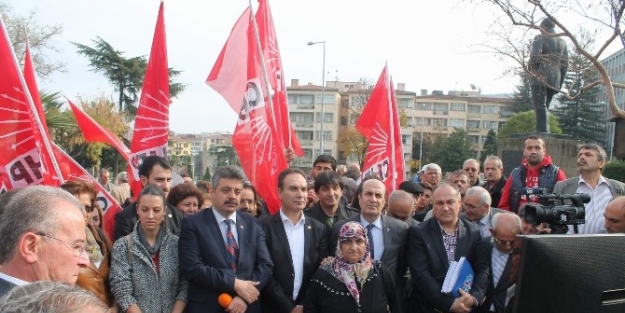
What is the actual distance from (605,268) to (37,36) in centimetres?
2734

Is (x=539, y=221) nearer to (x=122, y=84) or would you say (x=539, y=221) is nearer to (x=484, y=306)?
(x=484, y=306)

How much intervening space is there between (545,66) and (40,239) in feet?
38.2

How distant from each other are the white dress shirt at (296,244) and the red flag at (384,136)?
300 cm

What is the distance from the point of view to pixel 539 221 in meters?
2.58

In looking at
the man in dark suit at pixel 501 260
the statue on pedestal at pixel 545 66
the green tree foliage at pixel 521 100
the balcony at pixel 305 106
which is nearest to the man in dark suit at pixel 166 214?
the man in dark suit at pixel 501 260

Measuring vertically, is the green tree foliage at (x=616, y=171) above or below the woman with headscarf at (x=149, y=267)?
below

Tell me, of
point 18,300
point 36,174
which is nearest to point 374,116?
point 36,174

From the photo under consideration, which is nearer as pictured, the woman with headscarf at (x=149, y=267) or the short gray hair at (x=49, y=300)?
the short gray hair at (x=49, y=300)

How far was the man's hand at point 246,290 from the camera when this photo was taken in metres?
4.27

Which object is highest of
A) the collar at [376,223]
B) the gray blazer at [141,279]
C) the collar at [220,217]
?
the collar at [220,217]

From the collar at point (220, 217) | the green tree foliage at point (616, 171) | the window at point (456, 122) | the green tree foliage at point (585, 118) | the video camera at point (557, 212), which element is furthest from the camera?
the window at point (456, 122)

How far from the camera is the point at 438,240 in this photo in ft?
15.5

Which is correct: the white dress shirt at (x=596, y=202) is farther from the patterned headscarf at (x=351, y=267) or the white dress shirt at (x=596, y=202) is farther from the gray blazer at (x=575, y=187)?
the patterned headscarf at (x=351, y=267)

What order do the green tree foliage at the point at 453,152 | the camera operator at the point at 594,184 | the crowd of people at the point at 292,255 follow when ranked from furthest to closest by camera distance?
the green tree foliage at the point at 453,152
the camera operator at the point at 594,184
the crowd of people at the point at 292,255
